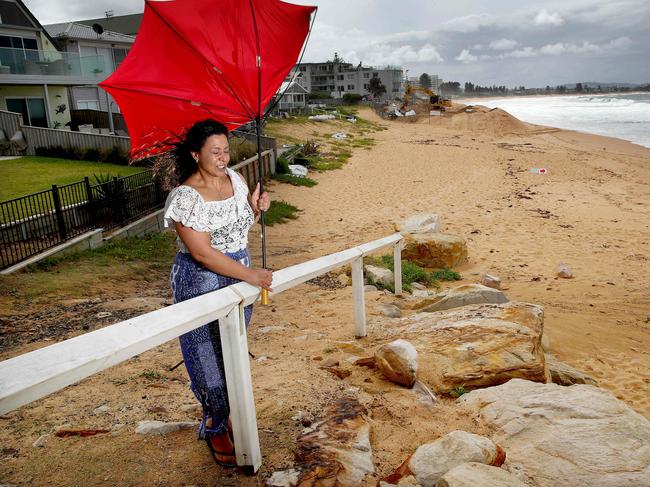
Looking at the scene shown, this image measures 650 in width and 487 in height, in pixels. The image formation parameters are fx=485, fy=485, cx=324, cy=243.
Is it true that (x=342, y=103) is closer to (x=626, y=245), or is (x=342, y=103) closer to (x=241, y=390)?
(x=626, y=245)

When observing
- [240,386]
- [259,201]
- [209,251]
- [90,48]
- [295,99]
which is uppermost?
[90,48]

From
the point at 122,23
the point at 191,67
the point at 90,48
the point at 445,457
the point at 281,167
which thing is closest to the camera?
the point at 445,457

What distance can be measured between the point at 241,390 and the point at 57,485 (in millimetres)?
1028

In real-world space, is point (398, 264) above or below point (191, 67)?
below

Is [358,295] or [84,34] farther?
[84,34]

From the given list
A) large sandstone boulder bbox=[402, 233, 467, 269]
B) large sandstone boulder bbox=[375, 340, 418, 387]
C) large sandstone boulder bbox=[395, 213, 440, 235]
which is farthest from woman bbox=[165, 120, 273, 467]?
large sandstone boulder bbox=[395, 213, 440, 235]

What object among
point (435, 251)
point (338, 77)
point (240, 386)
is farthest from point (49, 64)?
point (338, 77)

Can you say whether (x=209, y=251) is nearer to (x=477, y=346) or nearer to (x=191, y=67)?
(x=191, y=67)

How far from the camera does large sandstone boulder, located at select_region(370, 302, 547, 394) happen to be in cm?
370

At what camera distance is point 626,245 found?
11391 millimetres

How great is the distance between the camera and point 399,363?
11.5ft

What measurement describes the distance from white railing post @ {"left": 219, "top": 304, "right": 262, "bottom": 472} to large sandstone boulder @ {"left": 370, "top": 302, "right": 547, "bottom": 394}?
1.67 metres

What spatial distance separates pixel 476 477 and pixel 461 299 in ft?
12.2

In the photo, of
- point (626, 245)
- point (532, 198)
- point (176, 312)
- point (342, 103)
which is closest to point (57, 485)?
point (176, 312)
